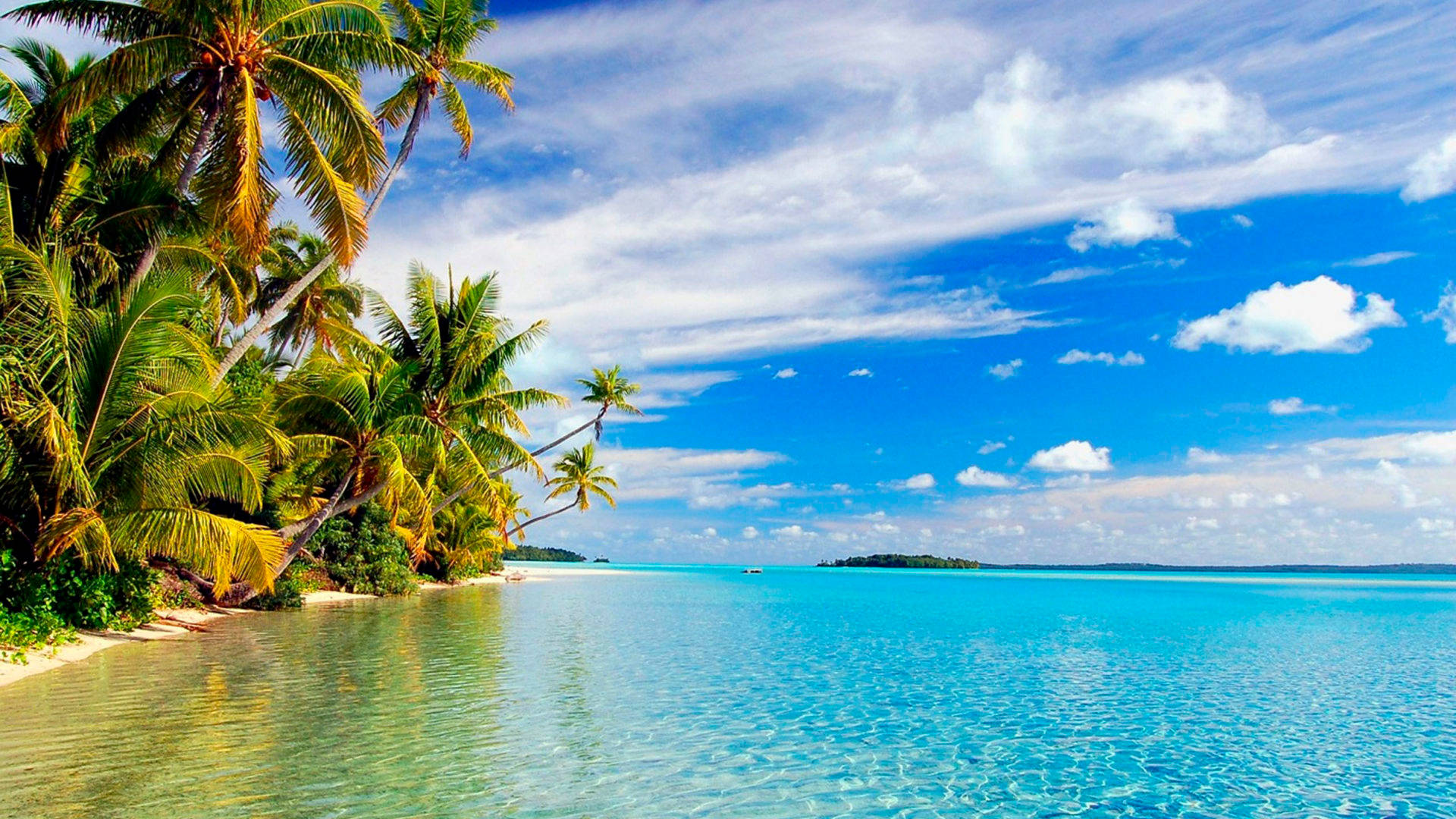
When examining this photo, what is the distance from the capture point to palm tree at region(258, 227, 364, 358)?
26609 mm

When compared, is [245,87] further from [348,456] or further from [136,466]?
[348,456]

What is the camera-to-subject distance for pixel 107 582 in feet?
48.7

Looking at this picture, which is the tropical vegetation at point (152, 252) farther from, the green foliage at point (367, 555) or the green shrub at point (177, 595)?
the green foliage at point (367, 555)

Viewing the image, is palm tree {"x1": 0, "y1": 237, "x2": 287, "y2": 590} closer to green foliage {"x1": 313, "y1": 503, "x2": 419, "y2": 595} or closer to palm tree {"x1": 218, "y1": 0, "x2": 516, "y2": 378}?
palm tree {"x1": 218, "y1": 0, "x2": 516, "y2": 378}

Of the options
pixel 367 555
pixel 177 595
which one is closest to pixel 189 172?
pixel 177 595

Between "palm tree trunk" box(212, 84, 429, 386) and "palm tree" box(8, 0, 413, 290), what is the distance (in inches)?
44.9

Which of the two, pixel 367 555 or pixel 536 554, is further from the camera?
pixel 536 554

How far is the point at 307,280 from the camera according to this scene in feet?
53.4

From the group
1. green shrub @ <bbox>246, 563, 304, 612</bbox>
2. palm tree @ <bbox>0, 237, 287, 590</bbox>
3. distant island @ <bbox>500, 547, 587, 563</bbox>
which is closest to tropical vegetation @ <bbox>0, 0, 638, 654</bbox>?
palm tree @ <bbox>0, 237, 287, 590</bbox>

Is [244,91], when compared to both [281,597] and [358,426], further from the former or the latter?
[281,597]

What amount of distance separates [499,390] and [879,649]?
12.7 metres

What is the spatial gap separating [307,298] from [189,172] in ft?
50.8

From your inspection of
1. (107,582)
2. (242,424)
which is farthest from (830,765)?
(107,582)

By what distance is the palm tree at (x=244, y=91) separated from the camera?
12664mm
